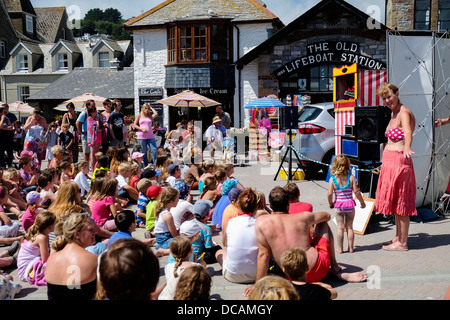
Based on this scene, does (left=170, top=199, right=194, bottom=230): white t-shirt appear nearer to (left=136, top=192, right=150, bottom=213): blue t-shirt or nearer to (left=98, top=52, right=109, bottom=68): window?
(left=136, top=192, right=150, bottom=213): blue t-shirt

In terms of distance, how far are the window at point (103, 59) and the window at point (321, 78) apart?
20126 millimetres

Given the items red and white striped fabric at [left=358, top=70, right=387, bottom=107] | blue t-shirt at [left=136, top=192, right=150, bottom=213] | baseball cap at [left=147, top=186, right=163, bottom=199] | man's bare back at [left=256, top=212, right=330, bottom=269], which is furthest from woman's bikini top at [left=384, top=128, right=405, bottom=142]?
blue t-shirt at [left=136, top=192, right=150, bottom=213]

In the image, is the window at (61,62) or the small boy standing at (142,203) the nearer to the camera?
the small boy standing at (142,203)

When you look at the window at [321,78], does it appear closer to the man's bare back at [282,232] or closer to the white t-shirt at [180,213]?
the white t-shirt at [180,213]

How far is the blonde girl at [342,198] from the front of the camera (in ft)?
21.0

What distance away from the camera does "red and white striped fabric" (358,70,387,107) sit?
9969 millimetres

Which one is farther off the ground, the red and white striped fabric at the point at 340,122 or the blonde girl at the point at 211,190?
the red and white striped fabric at the point at 340,122

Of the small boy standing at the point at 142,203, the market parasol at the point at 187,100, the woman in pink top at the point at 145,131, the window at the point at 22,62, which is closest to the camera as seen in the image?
the small boy standing at the point at 142,203

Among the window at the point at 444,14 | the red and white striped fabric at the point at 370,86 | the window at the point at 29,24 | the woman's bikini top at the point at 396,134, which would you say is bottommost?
the woman's bikini top at the point at 396,134

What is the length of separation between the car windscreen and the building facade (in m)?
12.4

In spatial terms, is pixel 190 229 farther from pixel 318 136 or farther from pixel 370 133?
pixel 318 136

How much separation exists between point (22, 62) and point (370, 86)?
34900mm

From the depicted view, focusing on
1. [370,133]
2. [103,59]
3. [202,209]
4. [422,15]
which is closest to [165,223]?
[202,209]

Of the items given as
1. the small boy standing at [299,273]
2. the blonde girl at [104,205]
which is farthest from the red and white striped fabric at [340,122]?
the small boy standing at [299,273]
